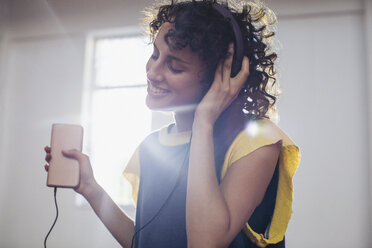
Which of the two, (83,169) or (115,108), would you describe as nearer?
(83,169)

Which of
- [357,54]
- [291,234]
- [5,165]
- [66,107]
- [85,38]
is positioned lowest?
[291,234]

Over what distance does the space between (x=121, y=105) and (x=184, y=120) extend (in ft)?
9.14

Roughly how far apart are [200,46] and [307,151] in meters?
2.52

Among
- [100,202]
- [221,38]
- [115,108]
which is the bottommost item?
[100,202]

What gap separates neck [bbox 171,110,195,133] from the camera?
76cm

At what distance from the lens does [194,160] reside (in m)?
0.60

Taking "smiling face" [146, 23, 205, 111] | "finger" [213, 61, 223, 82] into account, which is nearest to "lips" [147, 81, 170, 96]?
"smiling face" [146, 23, 205, 111]

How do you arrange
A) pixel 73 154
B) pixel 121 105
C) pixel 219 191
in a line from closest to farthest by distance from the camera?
pixel 219 191, pixel 73 154, pixel 121 105

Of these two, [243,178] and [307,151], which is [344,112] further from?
[243,178]

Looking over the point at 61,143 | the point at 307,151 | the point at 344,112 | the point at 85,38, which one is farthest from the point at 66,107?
the point at 61,143

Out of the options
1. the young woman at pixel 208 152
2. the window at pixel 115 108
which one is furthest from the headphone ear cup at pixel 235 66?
the window at pixel 115 108

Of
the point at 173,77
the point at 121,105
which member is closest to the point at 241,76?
the point at 173,77

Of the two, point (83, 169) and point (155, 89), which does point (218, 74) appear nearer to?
point (155, 89)

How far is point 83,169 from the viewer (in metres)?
0.70
